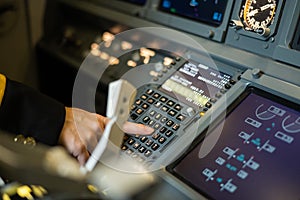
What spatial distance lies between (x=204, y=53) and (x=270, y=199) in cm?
47

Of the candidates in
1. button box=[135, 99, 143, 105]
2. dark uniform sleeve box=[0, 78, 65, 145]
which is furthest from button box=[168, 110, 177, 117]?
dark uniform sleeve box=[0, 78, 65, 145]

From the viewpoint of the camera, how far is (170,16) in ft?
4.34

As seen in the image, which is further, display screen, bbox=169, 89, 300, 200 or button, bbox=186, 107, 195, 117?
button, bbox=186, 107, 195, 117

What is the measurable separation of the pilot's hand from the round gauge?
1.26ft

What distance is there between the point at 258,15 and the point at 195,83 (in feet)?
0.79

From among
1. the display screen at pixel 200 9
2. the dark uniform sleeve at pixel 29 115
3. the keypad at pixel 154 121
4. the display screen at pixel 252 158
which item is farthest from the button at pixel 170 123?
the display screen at pixel 200 9

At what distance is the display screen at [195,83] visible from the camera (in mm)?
1060

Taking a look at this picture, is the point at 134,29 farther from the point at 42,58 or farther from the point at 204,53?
the point at 42,58

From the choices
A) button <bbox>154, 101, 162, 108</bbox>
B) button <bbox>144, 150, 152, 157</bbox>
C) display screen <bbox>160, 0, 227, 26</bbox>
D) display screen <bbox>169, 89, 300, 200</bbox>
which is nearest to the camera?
display screen <bbox>169, 89, 300, 200</bbox>

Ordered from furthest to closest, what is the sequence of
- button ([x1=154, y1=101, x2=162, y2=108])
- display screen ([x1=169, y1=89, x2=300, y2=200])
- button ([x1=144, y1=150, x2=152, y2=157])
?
1. button ([x1=154, y1=101, x2=162, y2=108])
2. button ([x1=144, y1=150, x2=152, y2=157])
3. display screen ([x1=169, y1=89, x2=300, y2=200])

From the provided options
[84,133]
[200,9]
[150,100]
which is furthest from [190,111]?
[200,9]

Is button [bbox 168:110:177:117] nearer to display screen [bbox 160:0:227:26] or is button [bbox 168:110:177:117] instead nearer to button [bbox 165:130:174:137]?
button [bbox 165:130:174:137]

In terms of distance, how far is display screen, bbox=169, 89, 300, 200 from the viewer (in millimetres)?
847

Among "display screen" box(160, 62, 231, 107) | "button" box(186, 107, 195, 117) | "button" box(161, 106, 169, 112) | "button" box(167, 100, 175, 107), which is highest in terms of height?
"display screen" box(160, 62, 231, 107)
